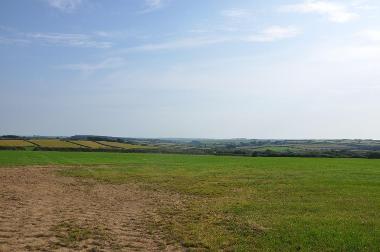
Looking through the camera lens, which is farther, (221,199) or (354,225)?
(221,199)

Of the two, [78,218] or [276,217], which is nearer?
[78,218]

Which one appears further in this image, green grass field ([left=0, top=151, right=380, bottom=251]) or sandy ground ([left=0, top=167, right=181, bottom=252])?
green grass field ([left=0, top=151, right=380, bottom=251])

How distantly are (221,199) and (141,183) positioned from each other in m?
10.8

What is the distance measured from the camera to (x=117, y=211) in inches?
843

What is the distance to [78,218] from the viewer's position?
1861 cm

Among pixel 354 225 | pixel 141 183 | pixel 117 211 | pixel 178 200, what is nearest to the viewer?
pixel 354 225

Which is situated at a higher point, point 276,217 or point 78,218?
point 276,217

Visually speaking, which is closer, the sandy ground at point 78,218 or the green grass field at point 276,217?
the sandy ground at point 78,218

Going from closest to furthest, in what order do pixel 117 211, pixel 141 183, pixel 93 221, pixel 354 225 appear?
pixel 354 225 → pixel 93 221 → pixel 117 211 → pixel 141 183

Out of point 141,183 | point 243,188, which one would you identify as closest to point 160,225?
point 243,188

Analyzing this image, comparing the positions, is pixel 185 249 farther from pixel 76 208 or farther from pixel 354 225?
pixel 76 208

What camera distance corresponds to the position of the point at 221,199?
1019 inches

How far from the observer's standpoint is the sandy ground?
14064 millimetres

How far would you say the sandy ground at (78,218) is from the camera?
14064mm
